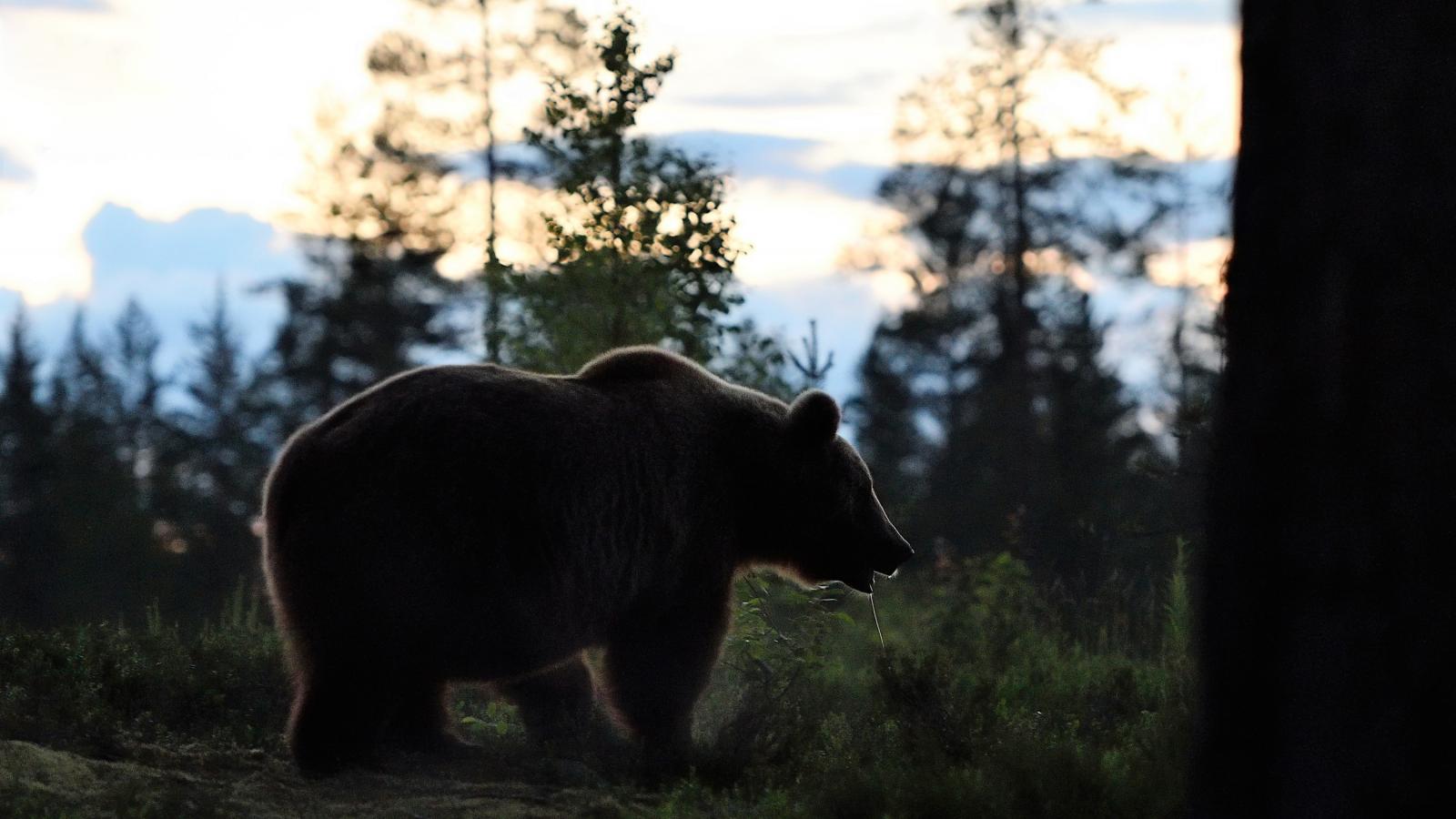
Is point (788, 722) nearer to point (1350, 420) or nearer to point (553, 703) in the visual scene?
point (553, 703)

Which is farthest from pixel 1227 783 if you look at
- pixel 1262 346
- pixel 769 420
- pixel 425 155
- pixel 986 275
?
pixel 986 275

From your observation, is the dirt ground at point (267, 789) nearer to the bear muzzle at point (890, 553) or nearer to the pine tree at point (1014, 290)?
the bear muzzle at point (890, 553)

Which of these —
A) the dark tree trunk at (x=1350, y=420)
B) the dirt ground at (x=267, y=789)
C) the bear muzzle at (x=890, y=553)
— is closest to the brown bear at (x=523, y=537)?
the dirt ground at (x=267, y=789)

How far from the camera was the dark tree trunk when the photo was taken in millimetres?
3441

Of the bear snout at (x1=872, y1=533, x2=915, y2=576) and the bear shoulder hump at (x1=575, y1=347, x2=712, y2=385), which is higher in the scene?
the bear shoulder hump at (x1=575, y1=347, x2=712, y2=385)

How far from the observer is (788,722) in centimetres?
713

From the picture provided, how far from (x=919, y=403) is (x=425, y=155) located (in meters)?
19.6

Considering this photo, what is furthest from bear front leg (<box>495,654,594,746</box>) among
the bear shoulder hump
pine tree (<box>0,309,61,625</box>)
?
pine tree (<box>0,309,61,625</box>)

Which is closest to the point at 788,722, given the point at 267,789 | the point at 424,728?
the point at 424,728

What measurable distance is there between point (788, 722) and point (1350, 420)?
13.4 feet

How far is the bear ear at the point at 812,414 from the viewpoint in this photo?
7555mm

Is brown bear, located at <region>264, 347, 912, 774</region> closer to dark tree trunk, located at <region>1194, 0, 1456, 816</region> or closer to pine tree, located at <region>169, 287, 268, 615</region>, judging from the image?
dark tree trunk, located at <region>1194, 0, 1456, 816</region>

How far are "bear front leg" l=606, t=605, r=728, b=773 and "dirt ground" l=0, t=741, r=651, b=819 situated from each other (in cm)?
47

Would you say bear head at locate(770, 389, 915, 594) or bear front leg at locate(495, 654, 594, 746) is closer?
bear front leg at locate(495, 654, 594, 746)
